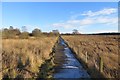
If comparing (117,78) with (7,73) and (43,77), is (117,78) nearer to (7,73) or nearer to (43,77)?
(43,77)

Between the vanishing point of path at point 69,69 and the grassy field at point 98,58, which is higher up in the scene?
the grassy field at point 98,58

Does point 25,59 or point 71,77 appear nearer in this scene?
point 71,77

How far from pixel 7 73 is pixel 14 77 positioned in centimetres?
71

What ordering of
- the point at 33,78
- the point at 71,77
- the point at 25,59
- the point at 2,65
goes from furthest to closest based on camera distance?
the point at 25,59 < the point at 2,65 < the point at 71,77 < the point at 33,78

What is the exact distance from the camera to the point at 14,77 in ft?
31.2

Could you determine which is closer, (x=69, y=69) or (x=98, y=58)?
(x=69, y=69)

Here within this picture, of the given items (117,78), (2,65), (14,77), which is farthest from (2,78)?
(117,78)

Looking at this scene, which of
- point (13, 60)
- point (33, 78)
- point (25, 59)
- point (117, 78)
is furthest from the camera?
point (25, 59)

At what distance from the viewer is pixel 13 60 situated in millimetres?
13273

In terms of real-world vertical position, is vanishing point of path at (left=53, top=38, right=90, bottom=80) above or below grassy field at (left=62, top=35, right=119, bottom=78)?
below

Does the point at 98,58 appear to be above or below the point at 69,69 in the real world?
above

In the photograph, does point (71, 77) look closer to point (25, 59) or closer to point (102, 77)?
point (102, 77)

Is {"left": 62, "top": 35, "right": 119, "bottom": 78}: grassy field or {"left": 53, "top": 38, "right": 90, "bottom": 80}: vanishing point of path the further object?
{"left": 53, "top": 38, "right": 90, "bottom": 80}: vanishing point of path

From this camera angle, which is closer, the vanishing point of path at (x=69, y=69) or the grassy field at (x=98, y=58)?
the grassy field at (x=98, y=58)
